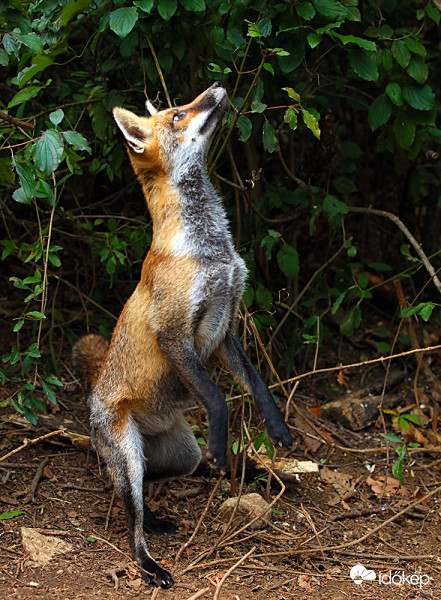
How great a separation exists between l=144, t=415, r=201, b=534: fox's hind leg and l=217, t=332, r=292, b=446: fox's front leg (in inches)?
27.0

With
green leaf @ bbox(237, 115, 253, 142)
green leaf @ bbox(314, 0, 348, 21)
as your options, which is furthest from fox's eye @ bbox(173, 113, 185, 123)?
green leaf @ bbox(314, 0, 348, 21)

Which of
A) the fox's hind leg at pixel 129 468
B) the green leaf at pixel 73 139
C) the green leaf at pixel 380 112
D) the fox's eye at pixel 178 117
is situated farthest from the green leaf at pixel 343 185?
the fox's hind leg at pixel 129 468

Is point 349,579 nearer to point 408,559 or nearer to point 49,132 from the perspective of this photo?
point 408,559

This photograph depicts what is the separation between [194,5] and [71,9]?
3.07 feet

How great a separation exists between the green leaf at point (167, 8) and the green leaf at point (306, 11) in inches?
38.7

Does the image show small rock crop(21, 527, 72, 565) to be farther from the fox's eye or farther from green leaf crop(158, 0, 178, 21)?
green leaf crop(158, 0, 178, 21)

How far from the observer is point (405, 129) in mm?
6473

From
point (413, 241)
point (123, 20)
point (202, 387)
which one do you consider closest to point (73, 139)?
point (123, 20)

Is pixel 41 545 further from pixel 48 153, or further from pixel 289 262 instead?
pixel 289 262

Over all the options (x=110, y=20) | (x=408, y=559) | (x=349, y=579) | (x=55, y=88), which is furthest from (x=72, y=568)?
(x=55, y=88)

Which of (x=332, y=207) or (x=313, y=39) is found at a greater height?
(x=313, y=39)

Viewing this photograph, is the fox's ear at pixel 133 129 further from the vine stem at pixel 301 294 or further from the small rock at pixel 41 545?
the small rock at pixel 41 545

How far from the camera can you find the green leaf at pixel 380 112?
20.7ft

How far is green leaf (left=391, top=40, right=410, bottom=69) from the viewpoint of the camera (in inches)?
233
